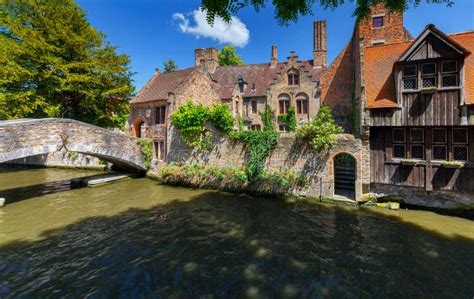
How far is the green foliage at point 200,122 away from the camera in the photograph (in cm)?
1577

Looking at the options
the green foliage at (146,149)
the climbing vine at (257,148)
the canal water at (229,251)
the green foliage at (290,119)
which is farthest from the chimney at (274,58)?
the canal water at (229,251)

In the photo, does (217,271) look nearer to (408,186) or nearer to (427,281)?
(427,281)

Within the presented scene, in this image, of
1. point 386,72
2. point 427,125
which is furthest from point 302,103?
point 427,125

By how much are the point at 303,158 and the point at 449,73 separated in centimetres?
745

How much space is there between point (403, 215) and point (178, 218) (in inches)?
395

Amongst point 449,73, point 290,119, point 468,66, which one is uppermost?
point 468,66

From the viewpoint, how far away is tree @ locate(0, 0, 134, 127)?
18.0 metres

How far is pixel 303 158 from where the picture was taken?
13.3 m

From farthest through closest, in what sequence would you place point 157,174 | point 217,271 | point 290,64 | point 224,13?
1. point 290,64
2. point 157,174
3. point 217,271
4. point 224,13

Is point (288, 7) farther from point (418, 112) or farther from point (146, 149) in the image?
point (146, 149)

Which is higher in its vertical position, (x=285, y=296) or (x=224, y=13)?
(x=224, y=13)

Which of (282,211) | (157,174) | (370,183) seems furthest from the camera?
(157,174)

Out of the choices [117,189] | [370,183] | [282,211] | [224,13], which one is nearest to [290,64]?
[370,183]

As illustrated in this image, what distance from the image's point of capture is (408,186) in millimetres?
11242
